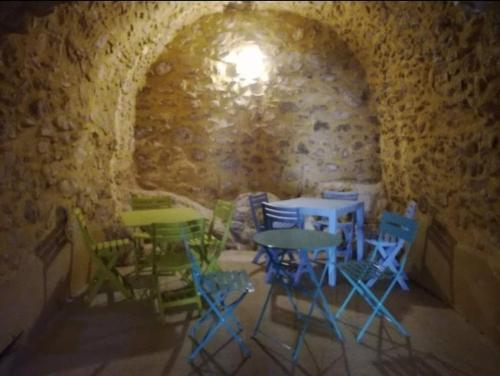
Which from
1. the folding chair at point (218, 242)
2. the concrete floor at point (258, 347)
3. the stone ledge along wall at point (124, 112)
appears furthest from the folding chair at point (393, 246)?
the folding chair at point (218, 242)

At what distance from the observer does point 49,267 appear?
9.45ft

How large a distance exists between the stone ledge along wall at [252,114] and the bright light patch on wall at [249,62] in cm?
Answer: 2

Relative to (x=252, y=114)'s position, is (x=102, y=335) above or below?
below

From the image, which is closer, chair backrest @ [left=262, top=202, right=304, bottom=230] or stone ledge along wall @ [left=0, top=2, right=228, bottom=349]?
stone ledge along wall @ [left=0, top=2, right=228, bottom=349]

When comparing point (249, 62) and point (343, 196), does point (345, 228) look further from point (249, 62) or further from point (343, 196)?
point (249, 62)

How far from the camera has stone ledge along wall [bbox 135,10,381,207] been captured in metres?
5.08

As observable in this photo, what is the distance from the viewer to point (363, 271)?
263 centimetres

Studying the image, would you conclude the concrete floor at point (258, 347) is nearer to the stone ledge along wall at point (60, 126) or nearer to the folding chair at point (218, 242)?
the stone ledge along wall at point (60, 126)

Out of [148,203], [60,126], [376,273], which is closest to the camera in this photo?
[376,273]

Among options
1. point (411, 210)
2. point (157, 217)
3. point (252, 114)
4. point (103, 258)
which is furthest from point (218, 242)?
point (252, 114)

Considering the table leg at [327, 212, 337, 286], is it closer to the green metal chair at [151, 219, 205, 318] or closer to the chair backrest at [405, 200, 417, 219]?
the chair backrest at [405, 200, 417, 219]

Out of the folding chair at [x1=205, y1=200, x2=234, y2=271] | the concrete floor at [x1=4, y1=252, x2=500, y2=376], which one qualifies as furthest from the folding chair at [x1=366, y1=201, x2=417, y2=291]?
the folding chair at [x1=205, y1=200, x2=234, y2=271]

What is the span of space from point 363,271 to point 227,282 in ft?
3.19

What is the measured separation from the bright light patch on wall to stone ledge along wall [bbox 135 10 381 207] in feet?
0.07
